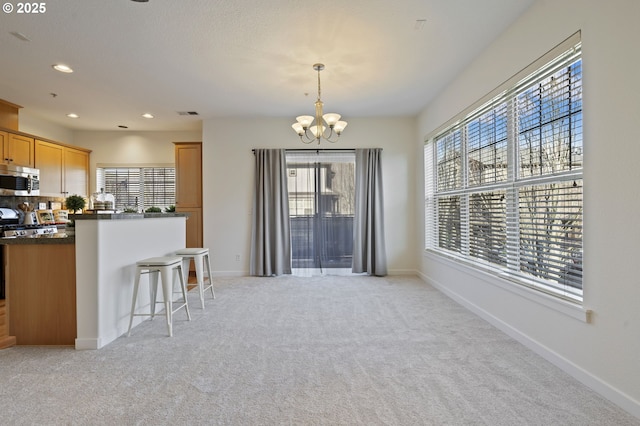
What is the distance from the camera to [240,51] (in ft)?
10.8

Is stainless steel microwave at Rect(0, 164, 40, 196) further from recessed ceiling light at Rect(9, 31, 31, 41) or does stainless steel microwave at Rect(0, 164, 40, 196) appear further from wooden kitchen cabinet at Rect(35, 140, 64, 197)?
recessed ceiling light at Rect(9, 31, 31, 41)

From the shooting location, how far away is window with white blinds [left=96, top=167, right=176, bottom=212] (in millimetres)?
6594

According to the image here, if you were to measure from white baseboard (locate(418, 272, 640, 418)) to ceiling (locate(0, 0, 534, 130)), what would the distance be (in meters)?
2.66

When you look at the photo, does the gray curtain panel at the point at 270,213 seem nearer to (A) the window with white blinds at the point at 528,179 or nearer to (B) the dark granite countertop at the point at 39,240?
(A) the window with white blinds at the point at 528,179

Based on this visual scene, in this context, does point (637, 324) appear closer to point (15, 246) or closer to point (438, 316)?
point (438, 316)

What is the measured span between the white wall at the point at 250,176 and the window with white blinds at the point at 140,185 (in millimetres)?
1432

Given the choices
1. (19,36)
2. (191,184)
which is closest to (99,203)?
(19,36)

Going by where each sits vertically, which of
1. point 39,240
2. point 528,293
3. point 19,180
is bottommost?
point 528,293

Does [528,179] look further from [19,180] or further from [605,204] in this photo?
[19,180]

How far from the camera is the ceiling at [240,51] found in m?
2.63

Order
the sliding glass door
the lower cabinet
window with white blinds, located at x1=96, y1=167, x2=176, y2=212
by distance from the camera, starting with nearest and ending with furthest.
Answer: the lower cabinet < the sliding glass door < window with white blinds, located at x1=96, y1=167, x2=176, y2=212

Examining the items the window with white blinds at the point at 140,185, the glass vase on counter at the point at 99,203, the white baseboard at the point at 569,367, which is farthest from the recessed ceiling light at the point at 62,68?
the white baseboard at the point at 569,367

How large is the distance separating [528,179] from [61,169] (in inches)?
273

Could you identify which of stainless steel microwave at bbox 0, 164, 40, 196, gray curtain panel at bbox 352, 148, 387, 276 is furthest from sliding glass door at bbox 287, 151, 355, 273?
stainless steel microwave at bbox 0, 164, 40, 196
